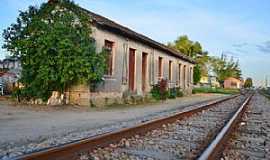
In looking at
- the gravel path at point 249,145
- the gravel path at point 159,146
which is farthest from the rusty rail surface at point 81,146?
the gravel path at point 249,145

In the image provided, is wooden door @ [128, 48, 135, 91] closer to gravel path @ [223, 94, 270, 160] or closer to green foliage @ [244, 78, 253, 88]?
gravel path @ [223, 94, 270, 160]

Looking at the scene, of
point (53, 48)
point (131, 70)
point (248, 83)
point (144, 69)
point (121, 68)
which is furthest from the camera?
point (248, 83)

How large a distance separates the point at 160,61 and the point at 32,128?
799 inches

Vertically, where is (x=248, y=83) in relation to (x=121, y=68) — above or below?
above

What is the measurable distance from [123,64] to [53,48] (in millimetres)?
6418

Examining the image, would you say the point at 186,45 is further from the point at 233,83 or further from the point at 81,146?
the point at 233,83

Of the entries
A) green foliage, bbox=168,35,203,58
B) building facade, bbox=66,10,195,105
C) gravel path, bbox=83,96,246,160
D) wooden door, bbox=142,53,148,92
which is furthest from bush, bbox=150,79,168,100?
green foliage, bbox=168,35,203,58

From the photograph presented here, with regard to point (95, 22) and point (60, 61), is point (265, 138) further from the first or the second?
point (95, 22)

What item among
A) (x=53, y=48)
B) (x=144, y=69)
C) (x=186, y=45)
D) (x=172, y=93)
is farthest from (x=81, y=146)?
(x=186, y=45)

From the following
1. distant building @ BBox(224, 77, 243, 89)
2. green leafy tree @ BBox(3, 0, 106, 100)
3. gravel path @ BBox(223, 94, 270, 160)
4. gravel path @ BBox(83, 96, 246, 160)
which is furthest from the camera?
distant building @ BBox(224, 77, 243, 89)

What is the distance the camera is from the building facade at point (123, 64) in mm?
17328

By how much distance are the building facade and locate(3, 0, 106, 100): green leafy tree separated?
1169mm

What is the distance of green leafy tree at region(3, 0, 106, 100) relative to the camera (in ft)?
48.7

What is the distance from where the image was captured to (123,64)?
68.0 ft
